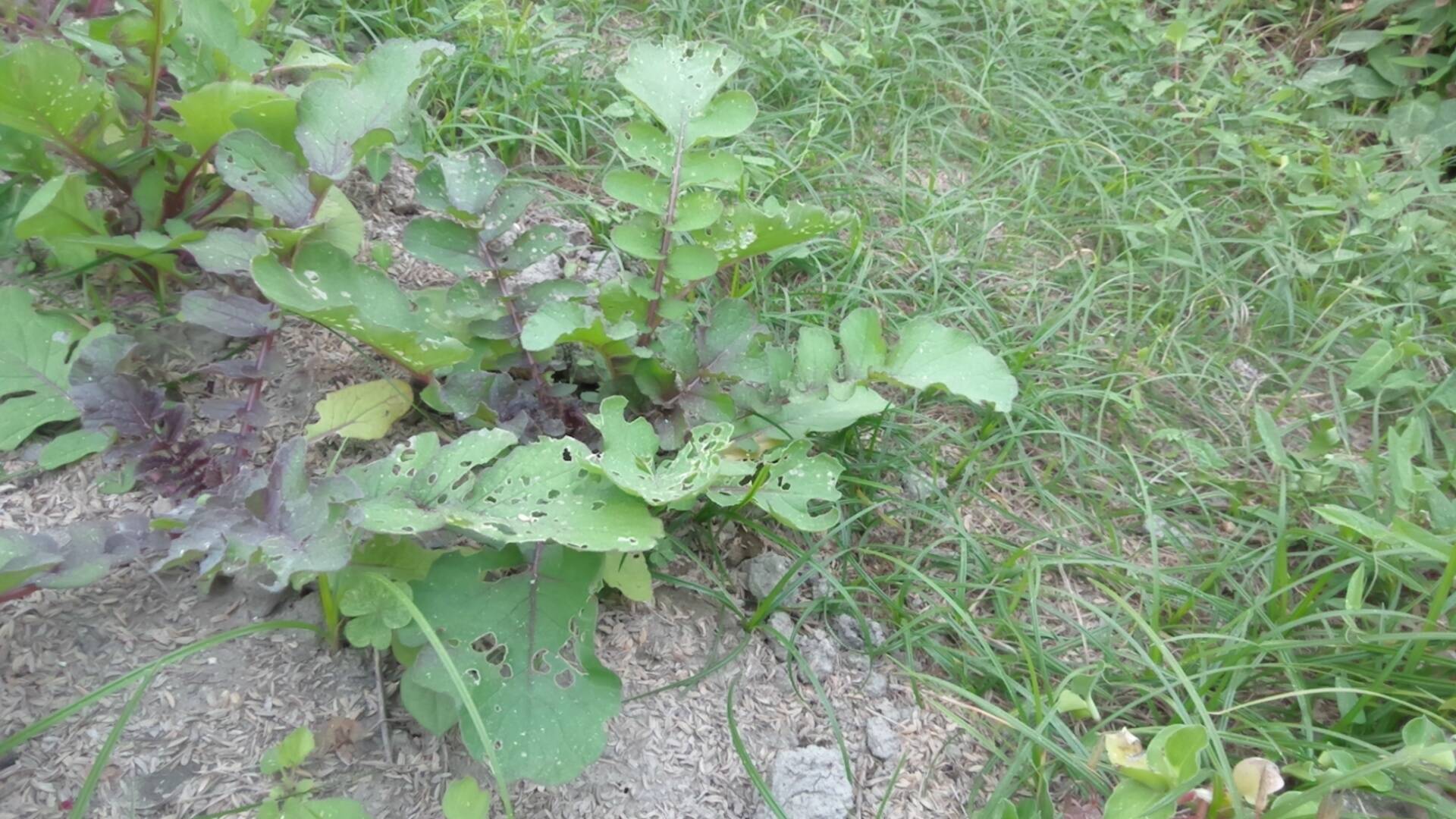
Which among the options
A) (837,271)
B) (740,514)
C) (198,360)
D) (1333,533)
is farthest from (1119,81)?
(198,360)

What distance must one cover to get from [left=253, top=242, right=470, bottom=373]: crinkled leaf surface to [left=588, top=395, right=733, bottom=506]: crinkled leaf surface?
0.93 ft

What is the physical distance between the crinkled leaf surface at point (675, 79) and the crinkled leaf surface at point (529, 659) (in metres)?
0.76

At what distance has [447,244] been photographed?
1.57m

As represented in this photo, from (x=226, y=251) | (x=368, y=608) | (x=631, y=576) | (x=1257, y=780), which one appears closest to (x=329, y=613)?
(x=368, y=608)

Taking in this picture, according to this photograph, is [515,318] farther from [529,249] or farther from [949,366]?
[949,366]

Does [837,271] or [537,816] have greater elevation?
[837,271]

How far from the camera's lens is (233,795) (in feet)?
4.08

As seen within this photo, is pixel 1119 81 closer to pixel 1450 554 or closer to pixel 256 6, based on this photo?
pixel 1450 554

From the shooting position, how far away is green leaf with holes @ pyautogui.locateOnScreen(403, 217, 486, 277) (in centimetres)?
156

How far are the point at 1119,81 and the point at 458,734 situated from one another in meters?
2.63

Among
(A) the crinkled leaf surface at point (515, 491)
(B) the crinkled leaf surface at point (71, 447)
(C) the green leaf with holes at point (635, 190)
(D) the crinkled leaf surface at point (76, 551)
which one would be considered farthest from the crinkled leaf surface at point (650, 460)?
(B) the crinkled leaf surface at point (71, 447)

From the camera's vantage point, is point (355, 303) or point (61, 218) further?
point (61, 218)

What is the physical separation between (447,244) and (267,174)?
0.94 feet

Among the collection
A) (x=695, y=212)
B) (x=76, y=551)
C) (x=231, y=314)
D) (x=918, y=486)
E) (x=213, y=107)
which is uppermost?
(x=213, y=107)
